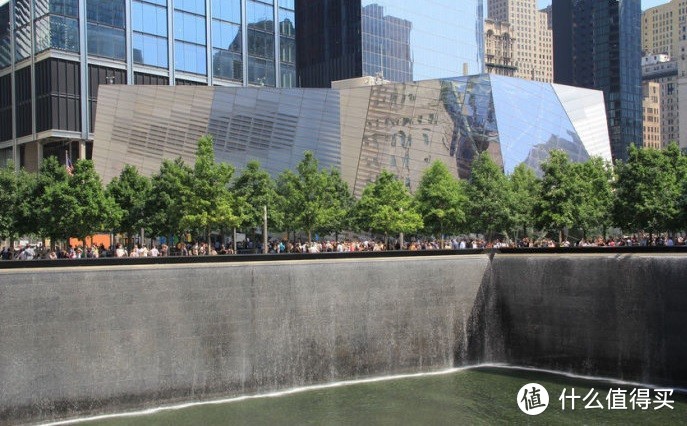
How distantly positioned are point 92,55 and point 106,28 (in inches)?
123

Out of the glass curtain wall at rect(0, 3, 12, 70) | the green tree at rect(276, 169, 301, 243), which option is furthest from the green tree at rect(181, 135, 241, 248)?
the glass curtain wall at rect(0, 3, 12, 70)

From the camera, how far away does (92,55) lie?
7919cm

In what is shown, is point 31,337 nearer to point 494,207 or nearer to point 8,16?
point 494,207

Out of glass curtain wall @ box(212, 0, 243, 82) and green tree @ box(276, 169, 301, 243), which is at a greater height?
glass curtain wall @ box(212, 0, 243, 82)

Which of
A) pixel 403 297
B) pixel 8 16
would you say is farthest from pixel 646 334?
pixel 8 16

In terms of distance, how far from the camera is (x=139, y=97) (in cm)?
6431

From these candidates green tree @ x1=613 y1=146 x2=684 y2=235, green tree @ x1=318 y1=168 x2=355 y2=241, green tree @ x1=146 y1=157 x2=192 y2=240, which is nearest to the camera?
green tree @ x1=146 y1=157 x2=192 y2=240

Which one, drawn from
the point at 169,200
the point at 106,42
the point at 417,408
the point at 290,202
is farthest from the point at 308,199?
the point at 106,42

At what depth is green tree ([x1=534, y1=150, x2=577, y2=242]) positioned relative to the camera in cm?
5075

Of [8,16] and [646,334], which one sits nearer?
[646,334]

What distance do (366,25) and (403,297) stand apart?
102m

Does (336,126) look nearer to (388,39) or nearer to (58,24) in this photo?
(58,24)

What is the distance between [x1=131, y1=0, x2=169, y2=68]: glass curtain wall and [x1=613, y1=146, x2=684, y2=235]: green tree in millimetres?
50184

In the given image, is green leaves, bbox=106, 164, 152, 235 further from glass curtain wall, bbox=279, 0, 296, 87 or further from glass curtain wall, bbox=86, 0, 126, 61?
glass curtain wall, bbox=279, 0, 296, 87
